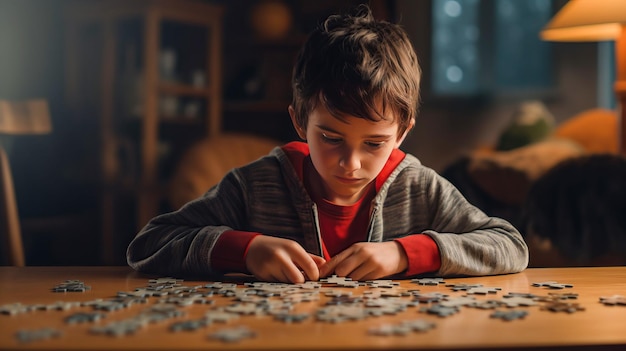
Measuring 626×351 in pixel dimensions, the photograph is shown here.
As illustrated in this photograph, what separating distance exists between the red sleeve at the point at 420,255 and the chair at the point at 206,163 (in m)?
1.53

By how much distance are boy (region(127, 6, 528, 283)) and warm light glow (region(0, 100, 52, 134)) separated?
637mm

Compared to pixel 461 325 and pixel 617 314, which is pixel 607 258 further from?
pixel 461 325

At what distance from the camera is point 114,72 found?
4.79m

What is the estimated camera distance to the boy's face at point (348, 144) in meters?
1.29

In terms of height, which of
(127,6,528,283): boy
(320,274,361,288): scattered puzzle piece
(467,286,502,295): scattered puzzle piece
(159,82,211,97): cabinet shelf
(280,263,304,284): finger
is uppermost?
(159,82,211,97): cabinet shelf

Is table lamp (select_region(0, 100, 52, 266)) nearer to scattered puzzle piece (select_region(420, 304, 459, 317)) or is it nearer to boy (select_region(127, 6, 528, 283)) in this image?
boy (select_region(127, 6, 528, 283))

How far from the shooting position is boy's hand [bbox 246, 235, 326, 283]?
44.9 inches

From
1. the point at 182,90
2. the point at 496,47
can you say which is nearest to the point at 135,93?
the point at 182,90

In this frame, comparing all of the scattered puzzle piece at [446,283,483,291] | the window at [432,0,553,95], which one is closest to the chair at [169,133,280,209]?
the scattered puzzle piece at [446,283,483,291]

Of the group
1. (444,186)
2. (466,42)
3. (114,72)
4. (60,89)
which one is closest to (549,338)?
(444,186)

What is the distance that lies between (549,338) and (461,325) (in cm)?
10

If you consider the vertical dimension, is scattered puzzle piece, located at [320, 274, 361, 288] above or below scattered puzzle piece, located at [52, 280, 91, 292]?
below

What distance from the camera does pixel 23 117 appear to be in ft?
6.12

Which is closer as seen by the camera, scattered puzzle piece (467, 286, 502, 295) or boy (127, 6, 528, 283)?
scattered puzzle piece (467, 286, 502, 295)
